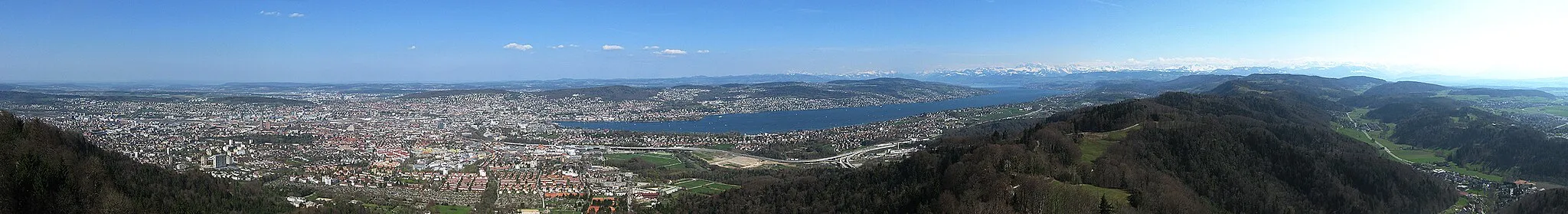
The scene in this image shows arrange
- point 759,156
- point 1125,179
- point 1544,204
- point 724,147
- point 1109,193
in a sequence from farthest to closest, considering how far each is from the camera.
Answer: point 724,147 → point 759,156 → point 1125,179 → point 1544,204 → point 1109,193

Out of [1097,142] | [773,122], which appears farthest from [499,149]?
[773,122]

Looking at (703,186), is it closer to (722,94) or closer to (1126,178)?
(1126,178)

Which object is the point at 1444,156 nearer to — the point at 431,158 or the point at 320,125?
the point at 431,158

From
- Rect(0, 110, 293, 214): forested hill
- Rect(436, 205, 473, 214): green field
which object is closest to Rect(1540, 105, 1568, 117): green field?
Rect(436, 205, 473, 214): green field

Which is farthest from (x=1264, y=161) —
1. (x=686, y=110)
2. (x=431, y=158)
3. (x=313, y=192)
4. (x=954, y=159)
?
(x=686, y=110)

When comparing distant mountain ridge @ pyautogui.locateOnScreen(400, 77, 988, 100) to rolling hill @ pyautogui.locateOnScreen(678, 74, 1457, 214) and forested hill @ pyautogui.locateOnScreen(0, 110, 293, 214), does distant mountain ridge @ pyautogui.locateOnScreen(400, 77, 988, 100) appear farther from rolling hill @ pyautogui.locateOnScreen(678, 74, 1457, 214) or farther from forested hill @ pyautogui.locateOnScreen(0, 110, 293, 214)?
rolling hill @ pyautogui.locateOnScreen(678, 74, 1457, 214)

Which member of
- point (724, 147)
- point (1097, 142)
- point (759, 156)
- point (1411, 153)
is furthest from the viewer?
point (724, 147)
